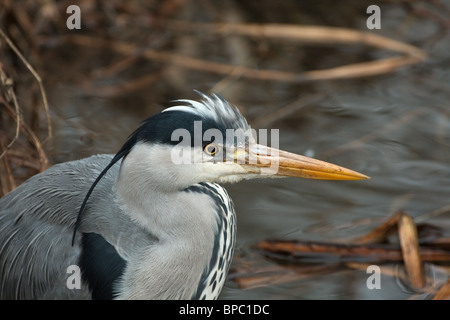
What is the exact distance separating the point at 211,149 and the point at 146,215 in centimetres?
35

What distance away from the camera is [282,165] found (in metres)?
2.90

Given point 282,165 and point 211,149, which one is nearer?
point 211,149

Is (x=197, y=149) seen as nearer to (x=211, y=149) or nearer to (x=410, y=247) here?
(x=211, y=149)

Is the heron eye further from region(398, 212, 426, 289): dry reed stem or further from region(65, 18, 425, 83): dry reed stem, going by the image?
region(65, 18, 425, 83): dry reed stem

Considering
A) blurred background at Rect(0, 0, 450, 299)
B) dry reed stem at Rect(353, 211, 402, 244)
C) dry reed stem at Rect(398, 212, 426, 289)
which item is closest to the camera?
dry reed stem at Rect(398, 212, 426, 289)

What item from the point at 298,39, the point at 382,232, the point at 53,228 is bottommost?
the point at 53,228

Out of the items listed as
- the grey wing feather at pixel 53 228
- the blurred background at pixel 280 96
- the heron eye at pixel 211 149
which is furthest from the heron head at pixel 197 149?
the blurred background at pixel 280 96

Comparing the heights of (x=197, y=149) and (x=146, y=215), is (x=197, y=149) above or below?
above

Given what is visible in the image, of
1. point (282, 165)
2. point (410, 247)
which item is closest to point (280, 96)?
point (410, 247)

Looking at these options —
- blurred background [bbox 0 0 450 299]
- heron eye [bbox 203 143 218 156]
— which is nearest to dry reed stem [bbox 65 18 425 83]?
blurred background [bbox 0 0 450 299]

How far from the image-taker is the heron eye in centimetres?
273

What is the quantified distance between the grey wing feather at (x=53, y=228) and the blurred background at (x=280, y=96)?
0.52 m

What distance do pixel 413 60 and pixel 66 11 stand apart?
8.30ft

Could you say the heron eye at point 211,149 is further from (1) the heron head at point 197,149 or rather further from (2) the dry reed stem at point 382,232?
(2) the dry reed stem at point 382,232
